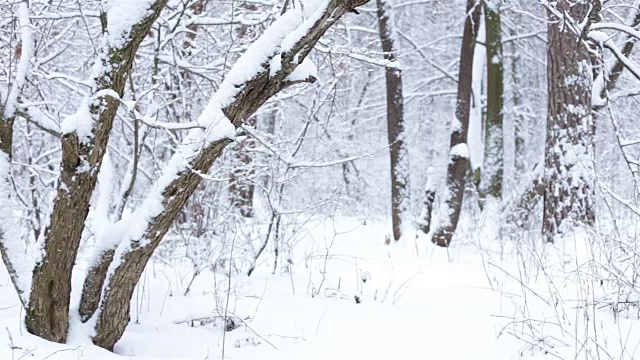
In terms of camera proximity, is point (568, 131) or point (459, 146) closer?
point (568, 131)

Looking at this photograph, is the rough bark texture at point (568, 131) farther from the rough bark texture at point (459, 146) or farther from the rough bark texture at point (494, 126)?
the rough bark texture at point (494, 126)

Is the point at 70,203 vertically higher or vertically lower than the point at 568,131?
lower

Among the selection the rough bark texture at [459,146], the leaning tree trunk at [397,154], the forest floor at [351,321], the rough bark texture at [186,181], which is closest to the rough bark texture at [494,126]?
the rough bark texture at [459,146]

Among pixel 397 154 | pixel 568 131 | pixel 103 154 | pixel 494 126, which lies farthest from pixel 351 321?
pixel 494 126

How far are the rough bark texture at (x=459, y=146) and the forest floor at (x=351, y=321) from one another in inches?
130

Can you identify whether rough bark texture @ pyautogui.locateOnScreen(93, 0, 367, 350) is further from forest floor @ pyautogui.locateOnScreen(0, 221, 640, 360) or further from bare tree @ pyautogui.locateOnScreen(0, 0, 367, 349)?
forest floor @ pyautogui.locateOnScreen(0, 221, 640, 360)

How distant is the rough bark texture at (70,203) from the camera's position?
292cm

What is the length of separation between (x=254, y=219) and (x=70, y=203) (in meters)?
3.19

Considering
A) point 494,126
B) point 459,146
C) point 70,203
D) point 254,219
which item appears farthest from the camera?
point 494,126

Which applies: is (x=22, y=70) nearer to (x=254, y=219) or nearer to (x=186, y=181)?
(x=186, y=181)

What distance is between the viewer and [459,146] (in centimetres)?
894

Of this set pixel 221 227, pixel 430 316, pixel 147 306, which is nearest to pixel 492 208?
pixel 221 227

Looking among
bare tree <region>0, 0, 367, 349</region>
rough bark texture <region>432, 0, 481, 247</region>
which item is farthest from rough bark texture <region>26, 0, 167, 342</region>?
rough bark texture <region>432, 0, 481, 247</region>

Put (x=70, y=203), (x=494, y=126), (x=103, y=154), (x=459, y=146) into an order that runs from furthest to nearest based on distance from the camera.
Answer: (x=494, y=126), (x=459, y=146), (x=103, y=154), (x=70, y=203)
